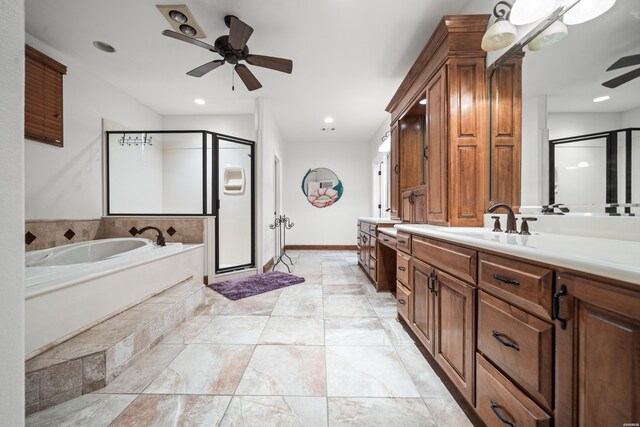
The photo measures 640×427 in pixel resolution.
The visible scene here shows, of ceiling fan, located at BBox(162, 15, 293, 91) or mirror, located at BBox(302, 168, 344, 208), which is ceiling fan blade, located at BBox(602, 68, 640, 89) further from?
mirror, located at BBox(302, 168, 344, 208)

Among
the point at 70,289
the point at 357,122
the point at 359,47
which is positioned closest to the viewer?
the point at 70,289

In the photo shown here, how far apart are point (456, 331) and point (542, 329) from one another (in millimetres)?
507

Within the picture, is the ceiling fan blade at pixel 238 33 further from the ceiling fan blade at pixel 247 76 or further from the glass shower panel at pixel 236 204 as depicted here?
the glass shower panel at pixel 236 204

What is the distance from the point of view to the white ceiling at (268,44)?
79.0 inches

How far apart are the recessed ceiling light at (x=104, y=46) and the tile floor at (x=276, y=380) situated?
2.90 metres

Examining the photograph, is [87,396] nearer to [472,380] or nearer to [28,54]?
[472,380]

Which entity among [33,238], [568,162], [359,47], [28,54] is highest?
[359,47]

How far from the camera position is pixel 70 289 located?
143cm

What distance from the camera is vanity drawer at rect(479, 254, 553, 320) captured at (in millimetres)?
728

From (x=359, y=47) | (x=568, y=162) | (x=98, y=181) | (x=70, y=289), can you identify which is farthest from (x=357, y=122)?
(x=70, y=289)

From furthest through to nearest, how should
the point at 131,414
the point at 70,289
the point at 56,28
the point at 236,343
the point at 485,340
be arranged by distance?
the point at 56,28, the point at 236,343, the point at 70,289, the point at 131,414, the point at 485,340

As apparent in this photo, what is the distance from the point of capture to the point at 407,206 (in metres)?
2.89

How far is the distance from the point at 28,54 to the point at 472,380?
4.25m

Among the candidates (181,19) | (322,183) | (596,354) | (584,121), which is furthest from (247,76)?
(322,183)
